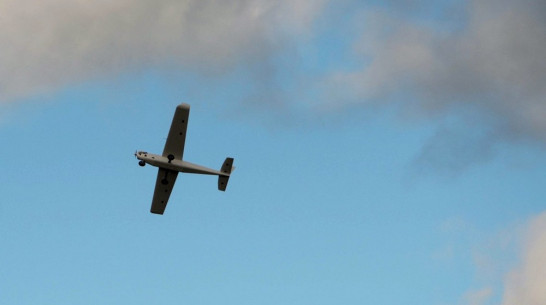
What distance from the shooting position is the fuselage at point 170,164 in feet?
458

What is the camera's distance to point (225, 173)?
14250cm

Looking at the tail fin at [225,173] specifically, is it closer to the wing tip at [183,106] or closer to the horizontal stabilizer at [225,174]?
the horizontal stabilizer at [225,174]

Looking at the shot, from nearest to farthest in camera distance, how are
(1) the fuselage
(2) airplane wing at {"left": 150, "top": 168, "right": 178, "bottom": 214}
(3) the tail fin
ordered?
(1) the fuselage
(3) the tail fin
(2) airplane wing at {"left": 150, "top": 168, "right": 178, "bottom": 214}

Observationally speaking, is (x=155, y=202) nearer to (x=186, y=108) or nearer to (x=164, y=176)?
(x=164, y=176)

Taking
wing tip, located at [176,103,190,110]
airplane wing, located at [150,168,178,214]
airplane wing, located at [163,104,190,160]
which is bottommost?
airplane wing, located at [150,168,178,214]

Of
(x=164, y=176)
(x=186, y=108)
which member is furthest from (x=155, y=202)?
(x=186, y=108)

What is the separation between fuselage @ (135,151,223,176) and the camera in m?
140

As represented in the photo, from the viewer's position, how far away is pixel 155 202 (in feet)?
480

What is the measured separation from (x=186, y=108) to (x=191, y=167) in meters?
6.88

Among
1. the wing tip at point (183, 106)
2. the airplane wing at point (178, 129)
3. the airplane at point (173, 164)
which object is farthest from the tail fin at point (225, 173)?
the wing tip at point (183, 106)

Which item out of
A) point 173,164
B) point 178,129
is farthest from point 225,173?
point 178,129

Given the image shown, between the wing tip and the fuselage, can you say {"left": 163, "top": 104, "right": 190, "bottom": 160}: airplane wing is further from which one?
the fuselage

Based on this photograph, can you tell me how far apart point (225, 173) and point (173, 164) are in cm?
590

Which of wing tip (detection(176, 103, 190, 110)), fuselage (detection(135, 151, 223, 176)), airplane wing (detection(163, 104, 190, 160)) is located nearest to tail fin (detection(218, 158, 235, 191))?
fuselage (detection(135, 151, 223, 176))
